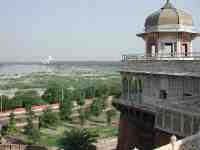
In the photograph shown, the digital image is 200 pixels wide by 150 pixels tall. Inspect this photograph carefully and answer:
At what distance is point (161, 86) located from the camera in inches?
544

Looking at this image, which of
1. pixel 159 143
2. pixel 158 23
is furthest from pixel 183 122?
pixel 158 23

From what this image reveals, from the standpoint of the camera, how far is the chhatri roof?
15.7 metres

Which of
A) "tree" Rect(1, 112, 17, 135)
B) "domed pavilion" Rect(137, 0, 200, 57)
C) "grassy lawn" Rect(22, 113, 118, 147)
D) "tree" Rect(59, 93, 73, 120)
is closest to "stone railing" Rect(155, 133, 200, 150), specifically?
"domed pavilion" Rect(137, 0, 200, 57)

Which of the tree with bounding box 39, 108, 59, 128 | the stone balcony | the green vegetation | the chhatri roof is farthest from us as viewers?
the tree with bounding box 39, 108, 59, 128

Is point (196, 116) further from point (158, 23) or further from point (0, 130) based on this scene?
point (0, 130)

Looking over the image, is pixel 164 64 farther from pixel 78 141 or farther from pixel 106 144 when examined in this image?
pixel 106 144

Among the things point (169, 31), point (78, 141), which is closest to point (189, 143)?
point (169, 31)

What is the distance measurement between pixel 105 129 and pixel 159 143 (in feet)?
60.5

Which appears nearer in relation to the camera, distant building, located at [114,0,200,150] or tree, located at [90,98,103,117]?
distant building, located at [114,0,200,150]

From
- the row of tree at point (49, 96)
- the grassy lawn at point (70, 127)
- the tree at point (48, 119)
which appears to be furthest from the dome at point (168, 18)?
the row of tree at point (49, 96)

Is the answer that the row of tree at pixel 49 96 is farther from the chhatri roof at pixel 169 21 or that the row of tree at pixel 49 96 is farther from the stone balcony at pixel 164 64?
the chhatri roof at pixel 169 21

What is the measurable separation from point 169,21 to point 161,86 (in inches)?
155

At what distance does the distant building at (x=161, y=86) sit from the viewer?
1169cm

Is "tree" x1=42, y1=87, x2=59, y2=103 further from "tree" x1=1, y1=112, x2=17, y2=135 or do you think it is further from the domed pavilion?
the domed pavilion
